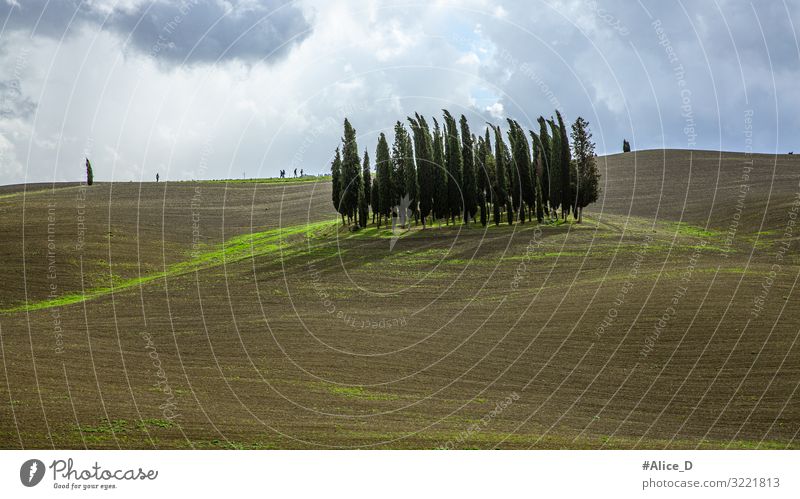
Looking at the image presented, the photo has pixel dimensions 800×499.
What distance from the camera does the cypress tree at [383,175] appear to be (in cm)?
8762

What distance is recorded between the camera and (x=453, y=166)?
87.4 metres

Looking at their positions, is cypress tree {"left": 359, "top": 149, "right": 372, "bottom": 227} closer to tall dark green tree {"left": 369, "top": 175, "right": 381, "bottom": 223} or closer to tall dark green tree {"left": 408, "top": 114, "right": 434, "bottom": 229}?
tall dark green tree {"left": 369, "top": 175, "right": 381, "bottom": 223}

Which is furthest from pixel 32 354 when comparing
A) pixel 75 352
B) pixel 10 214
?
pixel 10 214

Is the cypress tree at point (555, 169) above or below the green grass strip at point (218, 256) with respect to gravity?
above

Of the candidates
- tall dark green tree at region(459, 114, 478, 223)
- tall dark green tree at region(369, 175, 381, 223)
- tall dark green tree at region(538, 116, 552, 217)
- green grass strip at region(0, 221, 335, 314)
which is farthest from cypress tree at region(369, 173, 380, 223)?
tall dark green tree at region(538, 116, 552, 217)

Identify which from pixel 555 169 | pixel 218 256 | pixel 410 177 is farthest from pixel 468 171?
pixel 218 256

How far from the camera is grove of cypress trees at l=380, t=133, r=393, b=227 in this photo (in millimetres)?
87625

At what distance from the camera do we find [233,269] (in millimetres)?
71125

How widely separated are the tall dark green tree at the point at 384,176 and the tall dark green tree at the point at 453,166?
22.8ft

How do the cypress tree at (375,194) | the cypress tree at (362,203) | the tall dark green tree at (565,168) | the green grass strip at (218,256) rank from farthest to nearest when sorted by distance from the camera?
the cypress tree at (375,194) → the cypress tree at (362,203) → the tall dark green tree at (565,168) → the green grass strip at (218,256)

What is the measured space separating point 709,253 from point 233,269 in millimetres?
43321

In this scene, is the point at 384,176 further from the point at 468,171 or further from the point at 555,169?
the point at 555,169

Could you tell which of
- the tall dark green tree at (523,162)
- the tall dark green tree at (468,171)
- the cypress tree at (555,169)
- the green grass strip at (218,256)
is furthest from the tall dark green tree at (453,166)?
the green grass strip at (218,256)

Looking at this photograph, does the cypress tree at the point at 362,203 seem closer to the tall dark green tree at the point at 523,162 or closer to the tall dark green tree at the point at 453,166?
the tall dark green tree at the point at 453,166
